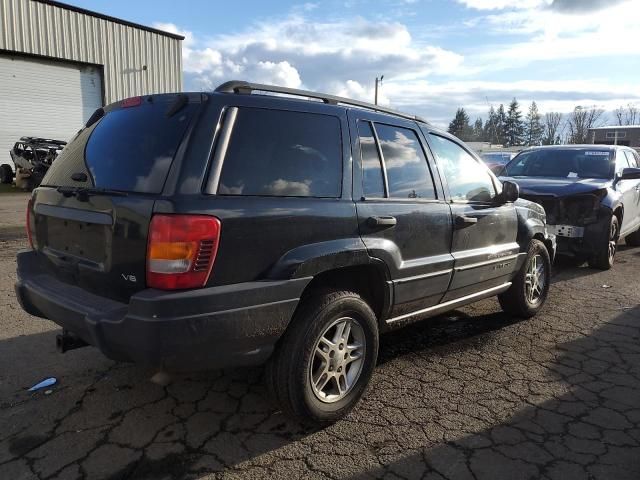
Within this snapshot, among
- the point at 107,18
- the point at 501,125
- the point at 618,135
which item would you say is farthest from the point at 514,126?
the point at 107,18

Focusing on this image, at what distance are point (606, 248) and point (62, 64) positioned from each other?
19220 mm

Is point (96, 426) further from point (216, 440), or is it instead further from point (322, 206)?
point (322, 206)

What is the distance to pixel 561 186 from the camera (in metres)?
6.88

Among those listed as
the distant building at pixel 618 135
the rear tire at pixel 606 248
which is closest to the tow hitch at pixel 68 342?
the rear tire at pixel 606 248

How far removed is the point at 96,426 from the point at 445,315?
3.41 m

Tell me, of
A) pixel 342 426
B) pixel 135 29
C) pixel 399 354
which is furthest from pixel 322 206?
pixel 135 29

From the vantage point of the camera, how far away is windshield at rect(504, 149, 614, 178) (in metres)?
7.63

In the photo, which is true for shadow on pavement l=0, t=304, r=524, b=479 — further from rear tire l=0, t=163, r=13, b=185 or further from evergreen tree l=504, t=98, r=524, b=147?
evergreen tree l=504, t=98, r=524, b=147

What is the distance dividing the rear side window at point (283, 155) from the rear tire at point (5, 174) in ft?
62.3

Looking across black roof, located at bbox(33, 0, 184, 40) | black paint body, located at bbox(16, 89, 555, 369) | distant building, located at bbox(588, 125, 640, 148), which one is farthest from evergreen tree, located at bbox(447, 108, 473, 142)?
black paint body, located at bbox(16, 89, 555, 369)

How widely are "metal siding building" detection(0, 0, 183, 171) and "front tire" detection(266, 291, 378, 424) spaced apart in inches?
739

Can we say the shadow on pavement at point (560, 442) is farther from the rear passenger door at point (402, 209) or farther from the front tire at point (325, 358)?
the rear passenger door at point (402, 209)

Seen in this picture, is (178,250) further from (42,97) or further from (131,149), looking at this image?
(42,97)

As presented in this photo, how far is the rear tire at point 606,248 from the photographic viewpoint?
6875 millimetres
